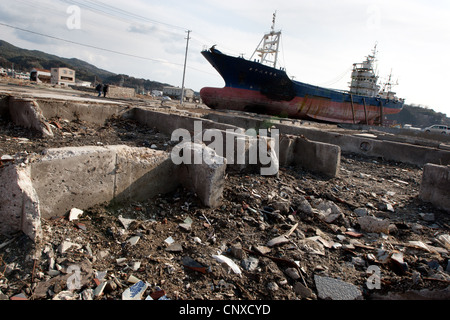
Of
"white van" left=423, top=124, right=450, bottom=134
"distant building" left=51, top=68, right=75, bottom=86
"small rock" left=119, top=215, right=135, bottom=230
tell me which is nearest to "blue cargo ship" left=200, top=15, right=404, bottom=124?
"white van" left=423, top=124, right=450, bottom=134

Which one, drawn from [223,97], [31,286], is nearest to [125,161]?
[31,286]

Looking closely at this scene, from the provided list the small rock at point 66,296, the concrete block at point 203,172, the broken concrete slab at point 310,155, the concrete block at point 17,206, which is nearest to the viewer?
the small rock at point 66,296

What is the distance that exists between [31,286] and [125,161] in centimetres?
134

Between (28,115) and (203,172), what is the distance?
4.26m

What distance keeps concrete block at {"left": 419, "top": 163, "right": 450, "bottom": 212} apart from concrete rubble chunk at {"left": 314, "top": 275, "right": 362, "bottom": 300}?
267 centimetres

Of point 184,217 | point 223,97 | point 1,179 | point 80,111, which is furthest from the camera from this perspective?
point 223,97

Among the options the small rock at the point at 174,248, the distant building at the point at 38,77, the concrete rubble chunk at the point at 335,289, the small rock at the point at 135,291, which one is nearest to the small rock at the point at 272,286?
the concrete rubble chunk at the point at 335,289

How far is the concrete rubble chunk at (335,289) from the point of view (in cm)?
196

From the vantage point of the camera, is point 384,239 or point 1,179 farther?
point 384,239

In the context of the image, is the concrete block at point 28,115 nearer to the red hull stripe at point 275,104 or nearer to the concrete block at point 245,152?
the concrete block at point 245,152

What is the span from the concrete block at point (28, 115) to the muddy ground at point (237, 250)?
114 centimetres

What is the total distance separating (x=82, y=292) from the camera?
1700 millimetres
